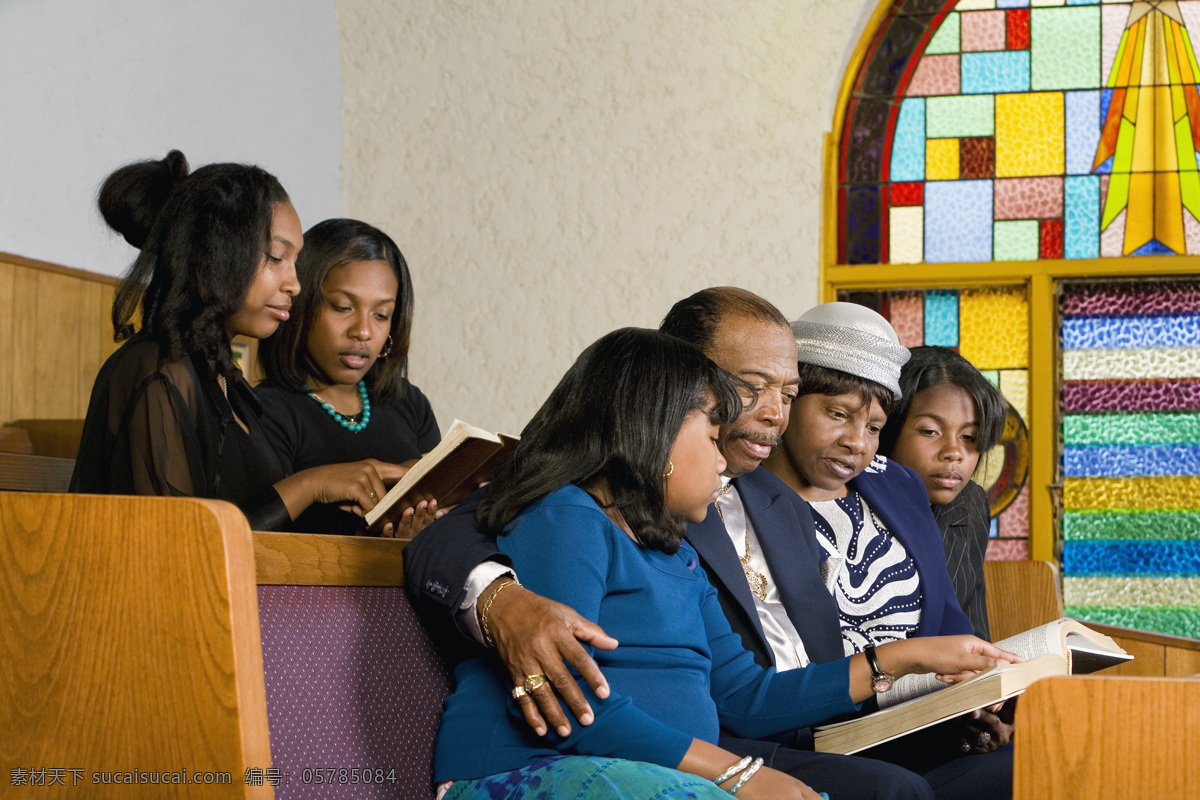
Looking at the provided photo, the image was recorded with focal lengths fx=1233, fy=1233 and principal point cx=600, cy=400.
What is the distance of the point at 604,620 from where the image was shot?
154 centimetres

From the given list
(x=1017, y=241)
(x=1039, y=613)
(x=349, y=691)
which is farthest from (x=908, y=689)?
(x=1017, y=241)

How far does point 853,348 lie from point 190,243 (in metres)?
1.22

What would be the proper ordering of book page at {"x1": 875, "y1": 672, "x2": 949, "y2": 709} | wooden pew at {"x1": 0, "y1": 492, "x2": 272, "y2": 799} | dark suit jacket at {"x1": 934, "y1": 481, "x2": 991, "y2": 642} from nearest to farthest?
wooden pew at {"x1": 0, "y1": 492, "x2": 272, "y2": 799} → book page at {"x1": 875, "y1": 672, "x2": 949, "y2": 709} → dark suit jacket at {"x1": 934, "y1": 481, "x2": 991, "y2": 642}

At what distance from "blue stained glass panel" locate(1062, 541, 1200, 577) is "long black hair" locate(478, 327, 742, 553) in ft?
13.2

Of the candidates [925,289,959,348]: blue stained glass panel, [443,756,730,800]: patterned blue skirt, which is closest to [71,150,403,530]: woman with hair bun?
[443,756,730,800]: patterned blue skirt

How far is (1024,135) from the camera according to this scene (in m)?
5.32

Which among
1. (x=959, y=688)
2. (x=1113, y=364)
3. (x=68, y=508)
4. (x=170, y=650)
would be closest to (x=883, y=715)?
(x=959, y=688)

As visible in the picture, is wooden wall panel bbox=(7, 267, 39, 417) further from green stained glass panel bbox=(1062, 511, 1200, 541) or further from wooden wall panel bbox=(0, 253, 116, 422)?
green stained glass panel bbox=(1062, 511, 1200, 541)

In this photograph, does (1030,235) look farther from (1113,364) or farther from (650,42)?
(650,42)

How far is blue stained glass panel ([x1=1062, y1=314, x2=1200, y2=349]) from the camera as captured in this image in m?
5.15

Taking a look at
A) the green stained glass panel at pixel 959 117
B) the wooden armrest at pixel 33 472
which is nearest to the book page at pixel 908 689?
the wooden armrest at pixel 33 472

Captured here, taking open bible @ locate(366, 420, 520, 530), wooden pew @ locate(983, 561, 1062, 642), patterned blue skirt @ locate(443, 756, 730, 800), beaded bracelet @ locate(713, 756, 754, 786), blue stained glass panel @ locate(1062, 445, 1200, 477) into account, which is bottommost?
wooden pew @ locate(983, 561, 1062, 642)

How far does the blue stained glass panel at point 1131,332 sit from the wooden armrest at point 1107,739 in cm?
425

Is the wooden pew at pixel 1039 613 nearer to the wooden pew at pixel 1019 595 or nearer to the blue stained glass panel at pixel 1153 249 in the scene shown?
the wooden pew at pixel 1019 595
